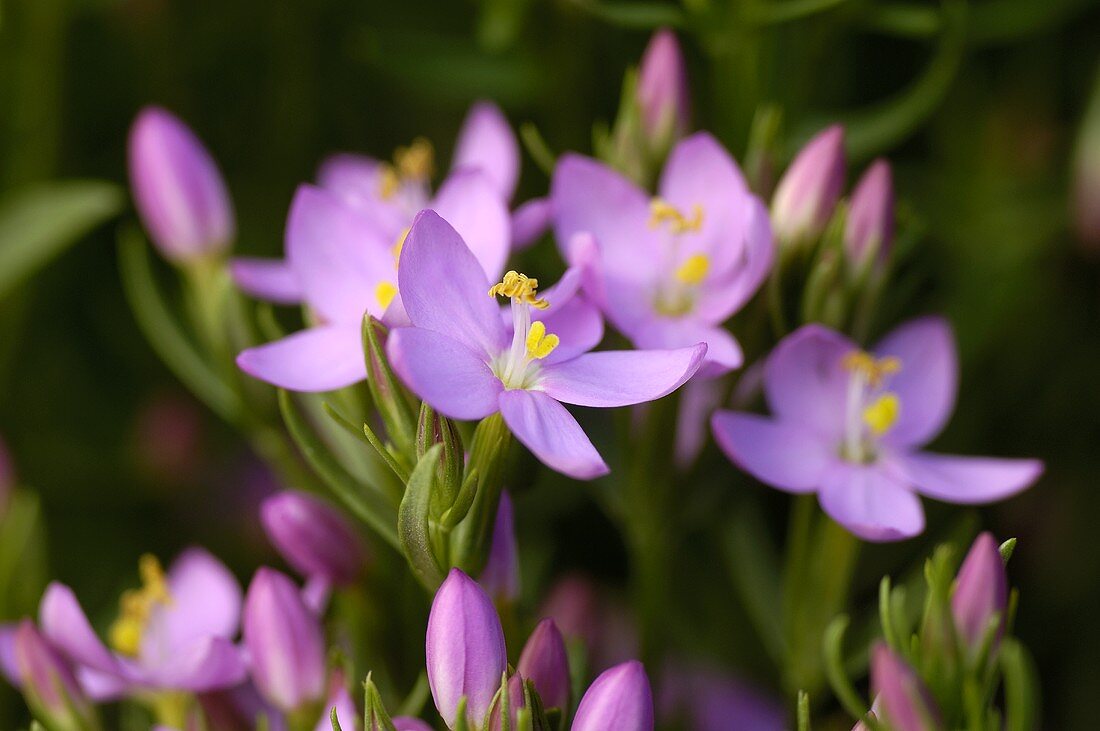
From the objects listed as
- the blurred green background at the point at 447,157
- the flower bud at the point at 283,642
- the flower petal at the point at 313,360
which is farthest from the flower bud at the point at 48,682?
the blurred green background at the point at 447,157

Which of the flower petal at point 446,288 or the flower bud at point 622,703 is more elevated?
the flower petal at point 446,288

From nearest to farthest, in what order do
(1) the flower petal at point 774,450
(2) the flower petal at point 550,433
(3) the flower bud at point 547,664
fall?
(2) the flower petal at point 550,433, (3) the flower bud at point 547,664, (1) the flower petal at point 774,450

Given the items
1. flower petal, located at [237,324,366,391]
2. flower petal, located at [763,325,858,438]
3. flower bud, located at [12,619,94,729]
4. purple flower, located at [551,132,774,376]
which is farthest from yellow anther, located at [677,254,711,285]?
flower bud, located at [12,619,94,729]

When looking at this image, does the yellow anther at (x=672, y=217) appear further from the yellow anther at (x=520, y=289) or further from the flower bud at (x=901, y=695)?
the flower bud at (x=901, y=695)

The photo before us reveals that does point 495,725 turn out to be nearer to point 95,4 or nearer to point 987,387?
point 987,387

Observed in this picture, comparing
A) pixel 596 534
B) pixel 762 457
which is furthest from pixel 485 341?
pixel 596 534

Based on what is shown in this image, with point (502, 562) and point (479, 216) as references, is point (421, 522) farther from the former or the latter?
point (479, 216)

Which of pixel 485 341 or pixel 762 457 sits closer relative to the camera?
pixel 485 341

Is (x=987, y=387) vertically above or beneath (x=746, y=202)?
beneath

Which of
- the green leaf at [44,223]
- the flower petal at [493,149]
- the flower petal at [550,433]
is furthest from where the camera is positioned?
the green leaf at [44,223]
